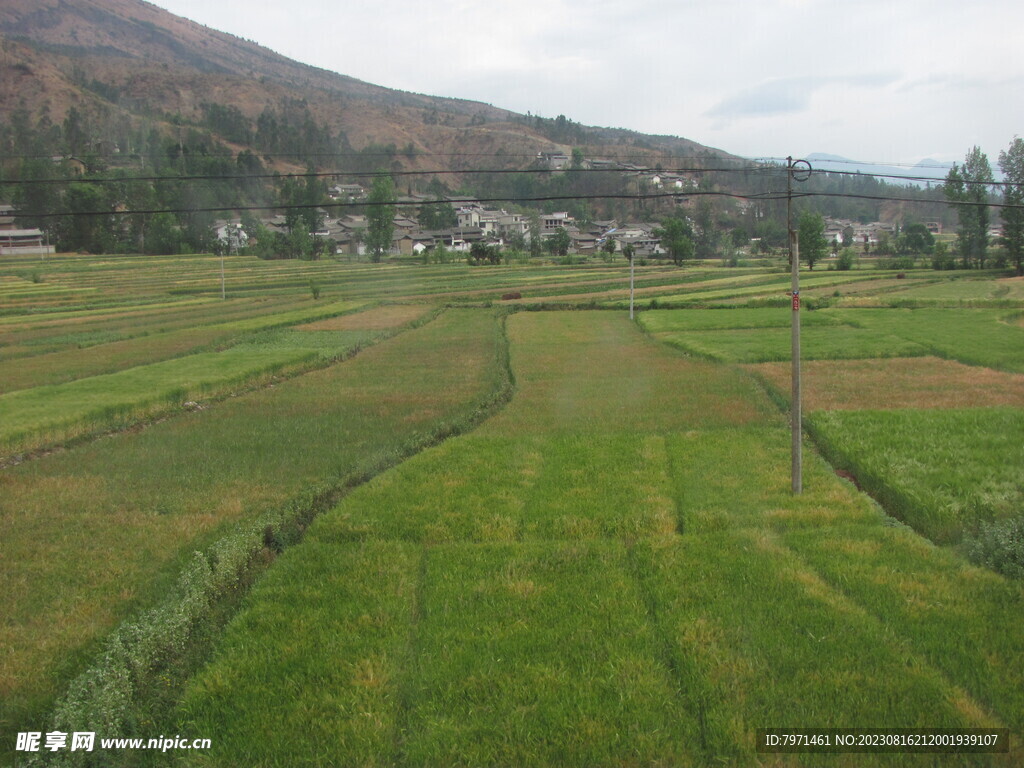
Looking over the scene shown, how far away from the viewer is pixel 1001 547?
26.7 ft

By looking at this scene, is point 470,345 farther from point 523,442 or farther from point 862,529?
point 862,529

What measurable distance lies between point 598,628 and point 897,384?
575 inches

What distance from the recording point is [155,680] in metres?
6.33

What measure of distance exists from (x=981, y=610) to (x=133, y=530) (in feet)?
29.9

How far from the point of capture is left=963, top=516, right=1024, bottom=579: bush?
25.8ft

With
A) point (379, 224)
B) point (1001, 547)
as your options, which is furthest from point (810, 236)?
point (1001, 547)

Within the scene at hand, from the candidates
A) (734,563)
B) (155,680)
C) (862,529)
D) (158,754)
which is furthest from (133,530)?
(862,529)

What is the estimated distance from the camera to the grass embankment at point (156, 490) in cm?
704

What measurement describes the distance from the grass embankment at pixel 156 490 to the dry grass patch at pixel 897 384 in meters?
7.49

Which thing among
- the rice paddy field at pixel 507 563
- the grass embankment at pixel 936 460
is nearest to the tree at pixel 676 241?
the rice paddy field at pixel 507 563

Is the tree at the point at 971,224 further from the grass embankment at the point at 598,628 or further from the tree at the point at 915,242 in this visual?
the grass embankment at the point at 598,628

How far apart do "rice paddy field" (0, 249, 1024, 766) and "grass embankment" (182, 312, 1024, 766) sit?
29mm

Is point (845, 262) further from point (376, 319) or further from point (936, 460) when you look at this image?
point (936, 460)

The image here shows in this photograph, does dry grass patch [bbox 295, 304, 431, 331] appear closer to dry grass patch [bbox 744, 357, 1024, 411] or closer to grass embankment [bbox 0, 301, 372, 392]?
grass embankment [bbox 0, 301, 372, 392]
